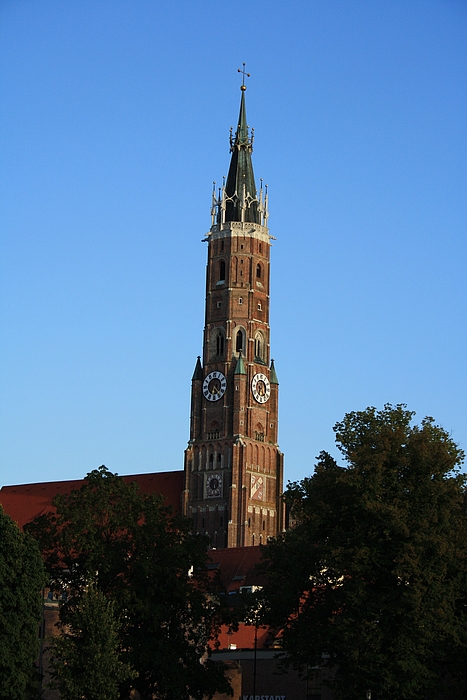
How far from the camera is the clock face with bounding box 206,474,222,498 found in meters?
151

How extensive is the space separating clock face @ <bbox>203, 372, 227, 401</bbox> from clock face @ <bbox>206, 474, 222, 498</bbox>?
898 cm

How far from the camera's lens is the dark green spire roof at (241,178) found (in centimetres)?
16288

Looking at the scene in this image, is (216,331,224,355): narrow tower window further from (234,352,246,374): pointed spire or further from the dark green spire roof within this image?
the dark green spire roof

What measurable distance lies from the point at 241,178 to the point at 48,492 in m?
44.0

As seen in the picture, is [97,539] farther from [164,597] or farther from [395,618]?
[395,618]

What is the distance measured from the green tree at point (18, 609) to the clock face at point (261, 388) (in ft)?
297

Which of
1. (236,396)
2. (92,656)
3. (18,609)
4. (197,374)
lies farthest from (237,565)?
(18,609)

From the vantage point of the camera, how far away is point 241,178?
165000mm

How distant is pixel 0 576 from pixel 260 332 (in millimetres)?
96583

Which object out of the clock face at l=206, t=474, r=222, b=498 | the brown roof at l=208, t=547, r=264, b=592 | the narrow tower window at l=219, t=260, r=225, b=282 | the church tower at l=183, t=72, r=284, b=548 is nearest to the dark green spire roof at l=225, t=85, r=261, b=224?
the church tower at l=183, t=72, r=284, b=548

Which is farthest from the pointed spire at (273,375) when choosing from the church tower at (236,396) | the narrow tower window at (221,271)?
the narrow tower window at (221,271)

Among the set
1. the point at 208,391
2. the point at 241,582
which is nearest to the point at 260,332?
the point at 208,391

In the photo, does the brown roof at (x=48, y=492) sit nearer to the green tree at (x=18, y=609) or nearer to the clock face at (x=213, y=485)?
the clock face at (x=213, y=485)

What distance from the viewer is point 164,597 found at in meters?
67.5
